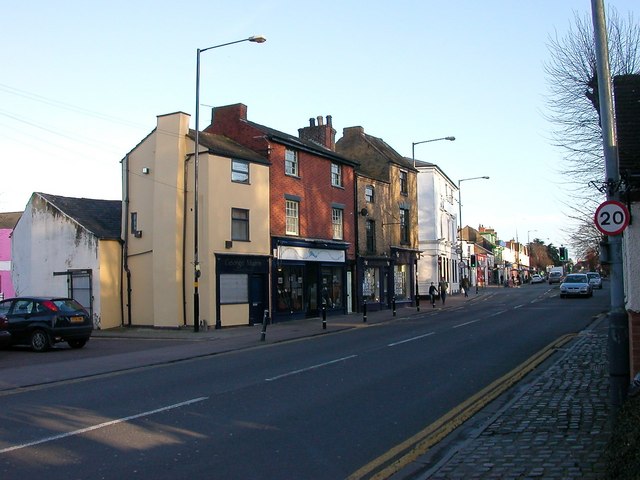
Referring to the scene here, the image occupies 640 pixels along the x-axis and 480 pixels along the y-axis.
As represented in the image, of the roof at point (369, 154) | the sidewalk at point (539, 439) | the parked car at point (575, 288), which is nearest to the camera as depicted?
the sidewalk at point (539, 439)

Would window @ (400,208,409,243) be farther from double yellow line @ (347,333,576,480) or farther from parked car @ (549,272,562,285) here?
parked car @ (549,272,562,285)

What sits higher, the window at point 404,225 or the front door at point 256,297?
the window at point 404,225

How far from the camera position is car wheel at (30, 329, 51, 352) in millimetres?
18594

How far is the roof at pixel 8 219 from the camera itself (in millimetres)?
52741

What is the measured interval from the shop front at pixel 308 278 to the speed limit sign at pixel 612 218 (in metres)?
21.5

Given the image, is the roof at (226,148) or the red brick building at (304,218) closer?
the roof at (226,148)

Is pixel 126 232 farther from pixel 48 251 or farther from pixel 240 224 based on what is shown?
pixel 240 224

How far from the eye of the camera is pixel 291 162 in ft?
99.6

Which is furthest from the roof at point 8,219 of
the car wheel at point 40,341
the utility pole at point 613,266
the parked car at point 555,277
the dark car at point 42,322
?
the parked car at point 555,277

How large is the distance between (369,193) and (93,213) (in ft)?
51.5

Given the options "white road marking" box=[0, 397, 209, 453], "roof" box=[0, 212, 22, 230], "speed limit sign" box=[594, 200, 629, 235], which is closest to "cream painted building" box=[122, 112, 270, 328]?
"white road marking" box=[0, 397, 209, 453]

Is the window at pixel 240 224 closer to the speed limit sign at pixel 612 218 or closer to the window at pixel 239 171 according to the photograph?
the window at pixel 239 171

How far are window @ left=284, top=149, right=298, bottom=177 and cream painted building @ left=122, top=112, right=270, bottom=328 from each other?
1.76 meters

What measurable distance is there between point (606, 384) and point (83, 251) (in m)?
23.2
